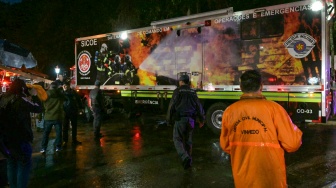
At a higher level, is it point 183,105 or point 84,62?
point 84,62

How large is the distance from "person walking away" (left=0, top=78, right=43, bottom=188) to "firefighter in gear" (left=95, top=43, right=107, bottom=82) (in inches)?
356

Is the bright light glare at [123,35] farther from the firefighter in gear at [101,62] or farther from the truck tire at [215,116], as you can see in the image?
the truck tire at [215,116]

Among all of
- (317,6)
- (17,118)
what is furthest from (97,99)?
(317,6)

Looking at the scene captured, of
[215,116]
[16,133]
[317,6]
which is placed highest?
[317,6]

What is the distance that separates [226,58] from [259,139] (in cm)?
715

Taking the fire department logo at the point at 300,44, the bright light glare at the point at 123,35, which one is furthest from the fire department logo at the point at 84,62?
the fire department logo at the point at 300,44

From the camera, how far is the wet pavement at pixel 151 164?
5414mm

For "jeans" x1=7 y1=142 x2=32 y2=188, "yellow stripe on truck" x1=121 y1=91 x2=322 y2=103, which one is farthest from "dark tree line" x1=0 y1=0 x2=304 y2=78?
"jeans" x1=7 y1=142 x2=32 y2=188

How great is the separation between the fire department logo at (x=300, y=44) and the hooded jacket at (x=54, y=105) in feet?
18.6

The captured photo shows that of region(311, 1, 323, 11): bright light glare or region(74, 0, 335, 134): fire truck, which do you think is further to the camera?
region(74, 0, 335, 134): fire truck

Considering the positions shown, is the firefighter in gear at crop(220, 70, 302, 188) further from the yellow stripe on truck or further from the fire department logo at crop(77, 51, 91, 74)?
the fire department logo at crop(77, 51, 91, 74)

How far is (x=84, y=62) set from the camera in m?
14.2

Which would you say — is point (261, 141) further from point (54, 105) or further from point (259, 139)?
point (54, 105)

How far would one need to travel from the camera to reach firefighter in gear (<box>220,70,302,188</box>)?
2.60 metres
